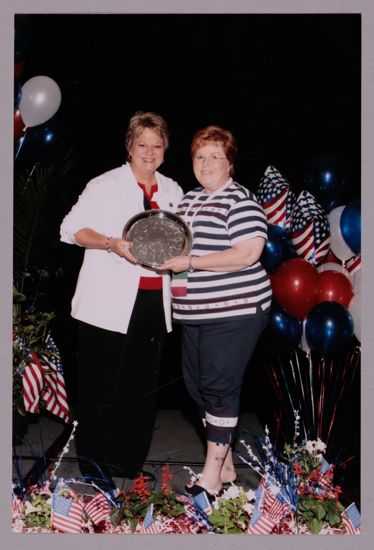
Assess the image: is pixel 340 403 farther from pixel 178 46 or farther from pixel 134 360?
pixel 178 46

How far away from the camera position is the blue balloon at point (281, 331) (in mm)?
3676

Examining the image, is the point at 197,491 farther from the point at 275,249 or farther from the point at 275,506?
the point at 275,249

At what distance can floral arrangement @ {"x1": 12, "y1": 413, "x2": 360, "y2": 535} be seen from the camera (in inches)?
112

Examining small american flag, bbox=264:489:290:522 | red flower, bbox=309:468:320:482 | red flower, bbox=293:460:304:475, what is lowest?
small american flag, bbox=264:489:290:522

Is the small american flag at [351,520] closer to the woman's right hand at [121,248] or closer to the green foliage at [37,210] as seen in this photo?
the woman's right hand at [121,248]

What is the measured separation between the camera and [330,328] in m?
3.51

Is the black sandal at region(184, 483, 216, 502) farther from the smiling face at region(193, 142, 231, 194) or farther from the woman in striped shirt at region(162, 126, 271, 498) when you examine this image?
the smiling face at region(193, 142, 231, 194)

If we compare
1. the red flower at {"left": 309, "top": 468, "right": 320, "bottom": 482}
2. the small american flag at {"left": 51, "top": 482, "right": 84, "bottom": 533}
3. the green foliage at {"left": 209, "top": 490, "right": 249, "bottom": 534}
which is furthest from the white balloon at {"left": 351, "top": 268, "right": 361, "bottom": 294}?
the small american flag at {"left": 51, "top": 482, "right": 84, "bottom": 533}

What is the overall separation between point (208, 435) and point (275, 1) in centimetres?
171

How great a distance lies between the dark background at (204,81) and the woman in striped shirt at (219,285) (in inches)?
11.1

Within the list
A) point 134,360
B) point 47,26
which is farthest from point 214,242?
point 47,26

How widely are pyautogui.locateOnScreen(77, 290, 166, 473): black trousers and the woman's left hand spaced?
0.76 feet

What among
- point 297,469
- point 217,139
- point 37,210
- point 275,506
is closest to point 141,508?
point 275,506

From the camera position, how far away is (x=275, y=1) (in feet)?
9.33
